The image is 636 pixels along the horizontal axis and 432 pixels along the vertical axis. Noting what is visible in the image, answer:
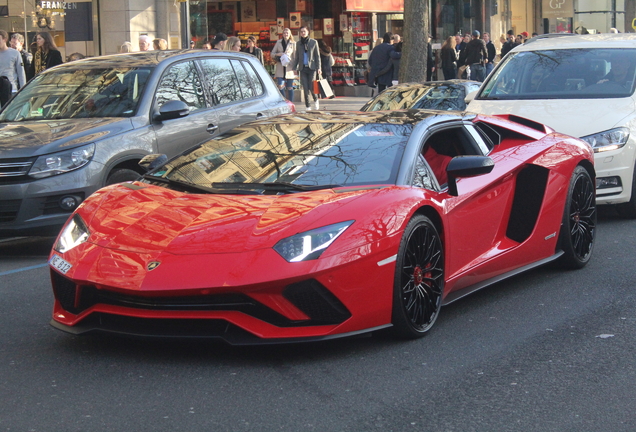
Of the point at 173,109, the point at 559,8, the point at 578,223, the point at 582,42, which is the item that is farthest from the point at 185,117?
the point at 559,8

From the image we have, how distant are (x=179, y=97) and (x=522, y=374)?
5.64m

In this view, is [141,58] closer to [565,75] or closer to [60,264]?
[565,75]

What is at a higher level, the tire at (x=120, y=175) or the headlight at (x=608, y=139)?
the headlight at (x=608, y=139)

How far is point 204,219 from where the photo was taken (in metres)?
4.87

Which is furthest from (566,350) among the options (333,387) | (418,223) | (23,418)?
(23,418)

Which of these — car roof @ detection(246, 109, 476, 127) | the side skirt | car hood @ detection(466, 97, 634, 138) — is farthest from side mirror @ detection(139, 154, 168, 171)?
car hood @ detection(466, 97, 634, 138)

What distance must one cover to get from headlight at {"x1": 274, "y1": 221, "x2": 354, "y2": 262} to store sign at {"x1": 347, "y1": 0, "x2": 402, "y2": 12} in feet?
82.3

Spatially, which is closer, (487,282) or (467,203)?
(467,203)

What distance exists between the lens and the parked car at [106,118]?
→ 7.77 meters

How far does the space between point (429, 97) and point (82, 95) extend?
18.1 ft

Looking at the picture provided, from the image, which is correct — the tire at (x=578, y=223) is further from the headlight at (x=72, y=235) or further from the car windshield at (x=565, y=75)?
the headlight at (x=72, y=235)

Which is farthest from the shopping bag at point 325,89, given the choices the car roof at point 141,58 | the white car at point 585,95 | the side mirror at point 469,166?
the side mirror at point 469,166

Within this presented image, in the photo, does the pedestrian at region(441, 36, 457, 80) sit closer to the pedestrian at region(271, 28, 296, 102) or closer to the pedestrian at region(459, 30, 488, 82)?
the pedestrian at region(459, 30, 488, 82)

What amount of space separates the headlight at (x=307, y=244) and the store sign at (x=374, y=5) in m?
25.1
